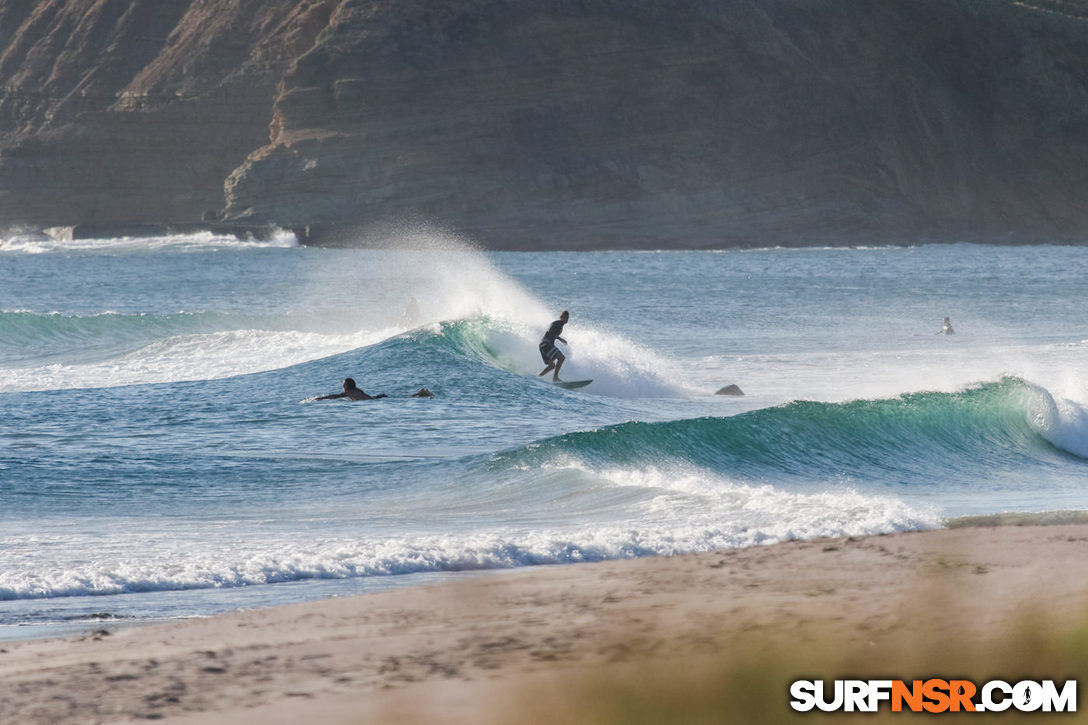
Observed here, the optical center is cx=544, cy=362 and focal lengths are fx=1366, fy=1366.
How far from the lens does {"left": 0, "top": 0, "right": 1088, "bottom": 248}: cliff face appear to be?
8562cm

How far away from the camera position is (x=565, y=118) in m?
90.2

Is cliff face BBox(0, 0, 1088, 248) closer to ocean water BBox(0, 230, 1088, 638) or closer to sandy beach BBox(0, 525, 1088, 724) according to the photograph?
ocean water BBox(0, 230, 1088, 638)

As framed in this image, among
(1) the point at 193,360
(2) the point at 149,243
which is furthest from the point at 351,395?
(2) the point at 149,243

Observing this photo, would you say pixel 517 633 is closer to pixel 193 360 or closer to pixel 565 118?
pixel 193 360

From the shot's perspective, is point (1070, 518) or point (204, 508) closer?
point (1070, 518)

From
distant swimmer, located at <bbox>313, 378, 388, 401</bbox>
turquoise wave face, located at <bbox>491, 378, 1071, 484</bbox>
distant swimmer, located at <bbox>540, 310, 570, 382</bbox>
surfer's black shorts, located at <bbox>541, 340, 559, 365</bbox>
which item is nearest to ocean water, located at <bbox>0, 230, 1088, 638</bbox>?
turquoise wave face, located at <bbox>491, 378, 1071, 484</bbox>

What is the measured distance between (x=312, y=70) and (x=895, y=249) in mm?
39132

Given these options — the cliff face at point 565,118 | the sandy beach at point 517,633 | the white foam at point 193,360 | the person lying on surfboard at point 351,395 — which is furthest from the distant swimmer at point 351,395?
the cliff face at point 565,118

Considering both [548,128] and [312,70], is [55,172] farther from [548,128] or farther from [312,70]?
[548,128]

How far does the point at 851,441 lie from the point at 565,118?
77873 mm

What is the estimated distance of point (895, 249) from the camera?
83438 mm

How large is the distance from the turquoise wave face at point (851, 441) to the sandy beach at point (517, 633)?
5191 mm

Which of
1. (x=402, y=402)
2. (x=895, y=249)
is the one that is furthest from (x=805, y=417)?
(x=895, y=249)

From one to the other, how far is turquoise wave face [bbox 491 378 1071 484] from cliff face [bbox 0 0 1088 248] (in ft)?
222
